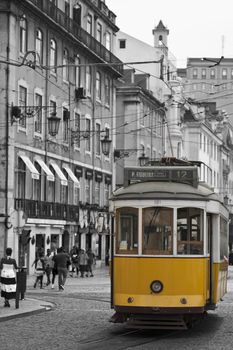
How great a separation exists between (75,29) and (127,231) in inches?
1392

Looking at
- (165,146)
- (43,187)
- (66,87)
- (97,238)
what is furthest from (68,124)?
(165,146)

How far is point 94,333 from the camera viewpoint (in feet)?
57.3

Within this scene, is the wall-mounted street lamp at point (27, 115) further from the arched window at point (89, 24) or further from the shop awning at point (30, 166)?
the arched window at point (89, 24)

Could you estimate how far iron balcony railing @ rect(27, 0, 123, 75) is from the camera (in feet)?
151

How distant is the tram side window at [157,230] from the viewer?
1694cm

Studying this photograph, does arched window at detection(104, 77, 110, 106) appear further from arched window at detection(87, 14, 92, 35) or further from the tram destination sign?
the tram destination sign

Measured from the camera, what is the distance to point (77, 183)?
168 feet

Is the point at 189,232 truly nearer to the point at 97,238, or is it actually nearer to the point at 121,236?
the point at 121,236

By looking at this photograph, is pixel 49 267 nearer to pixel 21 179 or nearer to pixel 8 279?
pixel 21 179

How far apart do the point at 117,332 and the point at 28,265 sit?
87.9 ft

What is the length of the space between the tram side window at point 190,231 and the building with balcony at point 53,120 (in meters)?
18.9

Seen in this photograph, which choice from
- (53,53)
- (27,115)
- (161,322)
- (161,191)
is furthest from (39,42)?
(161,322)

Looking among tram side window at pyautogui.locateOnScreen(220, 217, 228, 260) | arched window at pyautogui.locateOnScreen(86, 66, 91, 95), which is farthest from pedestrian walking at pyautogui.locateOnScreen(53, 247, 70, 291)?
arched window at pyautogui.locateOnScreen(86, 66, 91, 95)

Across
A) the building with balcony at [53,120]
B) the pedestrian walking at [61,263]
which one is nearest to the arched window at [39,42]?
the building with balcony at [53,120]
